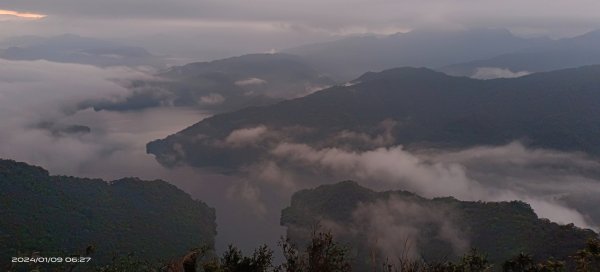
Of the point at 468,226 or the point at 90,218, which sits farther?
the point at 468,226

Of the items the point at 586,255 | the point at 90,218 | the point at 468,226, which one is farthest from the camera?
the point at 468,226

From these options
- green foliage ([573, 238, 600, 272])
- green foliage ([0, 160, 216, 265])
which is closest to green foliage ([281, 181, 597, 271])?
green foliage ([0, 160, 216, 265])

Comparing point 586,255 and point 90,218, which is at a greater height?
point 586,255

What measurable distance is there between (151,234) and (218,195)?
2966 inches

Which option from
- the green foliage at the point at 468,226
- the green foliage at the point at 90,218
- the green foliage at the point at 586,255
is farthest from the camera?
the green foliage at the point at 468,226

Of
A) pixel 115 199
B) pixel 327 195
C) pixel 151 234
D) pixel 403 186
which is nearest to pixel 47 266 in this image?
pixel 151 234

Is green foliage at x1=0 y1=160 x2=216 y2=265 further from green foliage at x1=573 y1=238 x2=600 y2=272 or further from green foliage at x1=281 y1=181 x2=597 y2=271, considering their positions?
green foliage at x1=573 y1=238 x2=600 y2=272

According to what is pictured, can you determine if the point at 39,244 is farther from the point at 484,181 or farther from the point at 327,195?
the point at 484,181

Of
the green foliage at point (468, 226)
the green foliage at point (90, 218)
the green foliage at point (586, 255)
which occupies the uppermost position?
the green foliage at point (586, 255)

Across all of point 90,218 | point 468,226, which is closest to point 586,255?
A: point 468,226

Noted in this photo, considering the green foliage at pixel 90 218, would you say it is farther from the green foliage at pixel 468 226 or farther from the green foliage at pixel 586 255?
the green foliage at pixel 586 255

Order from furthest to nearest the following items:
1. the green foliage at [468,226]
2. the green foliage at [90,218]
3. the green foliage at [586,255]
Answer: the green foliage at [468,226] → the green foliage at [90,218] → the green foliage at [586,255]

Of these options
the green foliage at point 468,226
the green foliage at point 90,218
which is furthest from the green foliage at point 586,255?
the green foliage at point 90,218

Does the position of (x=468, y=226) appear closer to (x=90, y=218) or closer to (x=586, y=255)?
(x=90, y=218)
